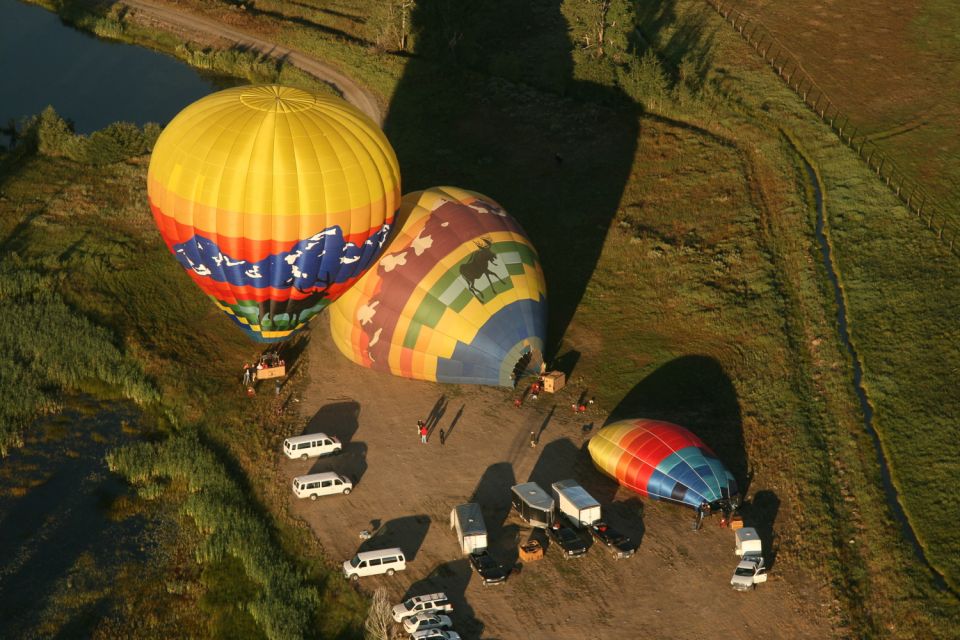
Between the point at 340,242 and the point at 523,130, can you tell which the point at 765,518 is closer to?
the point at 340,242

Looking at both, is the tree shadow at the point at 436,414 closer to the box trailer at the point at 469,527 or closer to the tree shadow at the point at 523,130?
the tree shadow at the point at 523,130

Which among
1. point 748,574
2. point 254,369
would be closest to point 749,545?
point 748,574

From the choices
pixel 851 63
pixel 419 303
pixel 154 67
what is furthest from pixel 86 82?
pixel 851 63

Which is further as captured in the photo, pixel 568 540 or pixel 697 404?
pixel 697 404

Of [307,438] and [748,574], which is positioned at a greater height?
[748,574]

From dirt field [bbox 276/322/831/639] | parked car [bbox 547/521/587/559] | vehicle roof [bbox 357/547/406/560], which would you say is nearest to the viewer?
dirt field [bbox 276/322/831/639]

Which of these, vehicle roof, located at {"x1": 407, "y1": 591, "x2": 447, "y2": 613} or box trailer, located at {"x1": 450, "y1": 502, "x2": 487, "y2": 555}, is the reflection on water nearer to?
vehicle roof, located at {"x1": 407, "y1": 591, "x2": 447, "y2": 613}

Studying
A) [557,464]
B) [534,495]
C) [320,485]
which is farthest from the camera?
[557,464]

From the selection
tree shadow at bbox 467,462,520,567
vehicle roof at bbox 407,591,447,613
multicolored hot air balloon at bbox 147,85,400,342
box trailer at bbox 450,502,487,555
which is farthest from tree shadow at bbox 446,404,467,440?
vehicle roof at bbox 407,591,447,613
